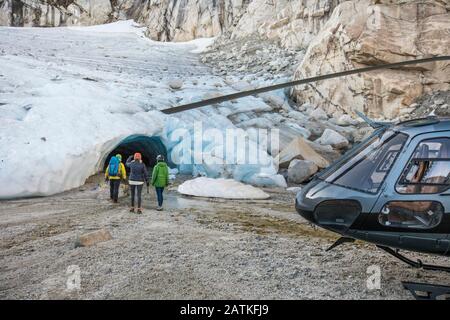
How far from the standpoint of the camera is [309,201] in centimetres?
357

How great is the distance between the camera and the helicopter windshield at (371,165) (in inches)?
133

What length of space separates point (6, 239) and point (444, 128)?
5.47 meters

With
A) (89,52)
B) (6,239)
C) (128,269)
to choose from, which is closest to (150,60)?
(89,52)

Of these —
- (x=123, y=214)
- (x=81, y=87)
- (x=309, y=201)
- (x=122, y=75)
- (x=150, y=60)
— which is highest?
(x=150, y=60)

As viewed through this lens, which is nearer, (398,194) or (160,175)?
(398,194)

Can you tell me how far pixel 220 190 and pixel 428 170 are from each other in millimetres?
6929

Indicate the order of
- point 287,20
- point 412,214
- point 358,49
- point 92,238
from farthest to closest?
point 287,20 → point 358,49 → point 92,238 → point 412,214

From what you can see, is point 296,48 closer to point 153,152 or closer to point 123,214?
point 153,152

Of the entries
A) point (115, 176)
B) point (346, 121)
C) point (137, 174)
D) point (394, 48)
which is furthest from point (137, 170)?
point (394, 48)

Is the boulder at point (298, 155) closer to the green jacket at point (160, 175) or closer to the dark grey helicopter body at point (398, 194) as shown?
the green jacket at point (160, 175)

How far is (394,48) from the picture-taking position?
15742 millimetres

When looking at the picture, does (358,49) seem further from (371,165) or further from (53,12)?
(53,12)

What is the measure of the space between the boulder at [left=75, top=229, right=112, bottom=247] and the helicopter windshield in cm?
304

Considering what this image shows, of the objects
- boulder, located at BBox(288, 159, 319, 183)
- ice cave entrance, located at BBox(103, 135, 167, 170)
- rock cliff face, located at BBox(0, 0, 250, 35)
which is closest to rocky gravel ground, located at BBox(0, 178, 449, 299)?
boulder, located at BBox(288, 159, 319, 183)
